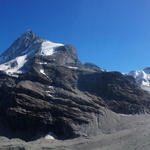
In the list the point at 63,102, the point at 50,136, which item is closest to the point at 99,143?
the point at 50,136

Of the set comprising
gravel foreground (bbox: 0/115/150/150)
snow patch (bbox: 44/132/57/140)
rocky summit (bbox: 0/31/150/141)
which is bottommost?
gravel foreground (bbox: 0/115/150/150)

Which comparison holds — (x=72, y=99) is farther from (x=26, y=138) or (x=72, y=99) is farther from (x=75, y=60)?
(x=75, y=60)

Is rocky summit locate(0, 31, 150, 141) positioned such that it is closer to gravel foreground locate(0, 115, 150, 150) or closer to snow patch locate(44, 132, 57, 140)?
snow patch locate(44, 132, 57, 140)

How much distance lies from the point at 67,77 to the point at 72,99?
26217mm

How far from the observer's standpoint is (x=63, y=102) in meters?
99.3

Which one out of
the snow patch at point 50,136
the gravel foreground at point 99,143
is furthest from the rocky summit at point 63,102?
the gravel foreground at point 99,143

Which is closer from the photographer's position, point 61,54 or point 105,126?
point 105,126

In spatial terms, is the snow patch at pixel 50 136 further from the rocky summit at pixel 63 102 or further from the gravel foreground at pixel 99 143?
the gravel foreground at pixel 99 143

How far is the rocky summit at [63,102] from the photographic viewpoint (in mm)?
87938

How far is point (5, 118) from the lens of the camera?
93750 mm

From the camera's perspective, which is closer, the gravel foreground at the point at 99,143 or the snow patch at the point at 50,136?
the gravel foreground at the point at 99,143

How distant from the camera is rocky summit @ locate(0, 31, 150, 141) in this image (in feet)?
289

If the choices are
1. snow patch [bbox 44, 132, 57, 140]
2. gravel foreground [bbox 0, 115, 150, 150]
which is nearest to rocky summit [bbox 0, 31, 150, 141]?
snow patch [bbox 44, 132, 57, 140]

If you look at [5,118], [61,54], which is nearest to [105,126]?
[5,118]
